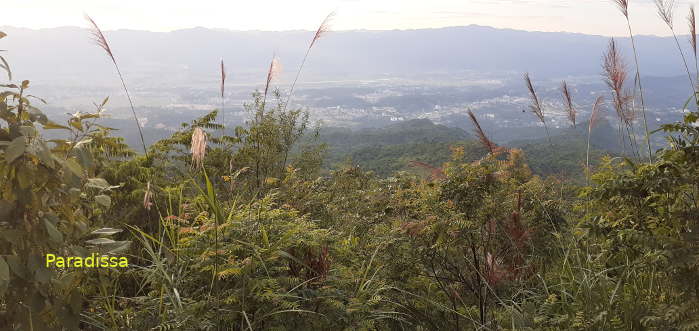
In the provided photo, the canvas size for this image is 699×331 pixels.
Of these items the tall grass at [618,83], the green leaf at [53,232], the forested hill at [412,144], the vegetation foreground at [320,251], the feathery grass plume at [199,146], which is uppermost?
the tall grass at [618,83]

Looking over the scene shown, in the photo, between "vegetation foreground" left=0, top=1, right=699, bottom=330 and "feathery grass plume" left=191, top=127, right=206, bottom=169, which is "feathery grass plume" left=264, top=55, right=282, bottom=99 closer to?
"vegetation foreground" left=0, top=1, right=699, bottom=330

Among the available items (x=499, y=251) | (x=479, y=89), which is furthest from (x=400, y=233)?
(x=479, y=89)

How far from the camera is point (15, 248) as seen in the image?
121 cm

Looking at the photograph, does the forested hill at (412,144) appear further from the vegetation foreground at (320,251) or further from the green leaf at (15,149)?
the green leaf at (15,149)

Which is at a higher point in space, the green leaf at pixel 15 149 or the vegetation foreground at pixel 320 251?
the green leaf at pixel 15 149

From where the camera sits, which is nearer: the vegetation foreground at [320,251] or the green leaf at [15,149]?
the green leaf at [15,149]

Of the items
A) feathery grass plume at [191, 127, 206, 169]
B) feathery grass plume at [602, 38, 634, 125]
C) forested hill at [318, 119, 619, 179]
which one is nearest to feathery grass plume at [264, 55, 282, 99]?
feathery grass plume at [191, 127, 206, 169]

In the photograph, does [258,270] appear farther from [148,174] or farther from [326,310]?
[148,174]

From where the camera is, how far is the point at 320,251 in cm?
196

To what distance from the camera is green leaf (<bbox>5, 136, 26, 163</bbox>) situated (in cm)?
105

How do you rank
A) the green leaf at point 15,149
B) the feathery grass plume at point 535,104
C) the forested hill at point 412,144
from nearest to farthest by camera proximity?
the green leaf at point 15,149 < the feathery grass plume at point 535,104 < the forested hill at point 412,144

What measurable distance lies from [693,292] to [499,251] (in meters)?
1.04

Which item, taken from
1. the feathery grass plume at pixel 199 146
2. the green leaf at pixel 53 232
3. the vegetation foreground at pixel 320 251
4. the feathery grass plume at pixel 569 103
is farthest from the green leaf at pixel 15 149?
the feathery grass plume at pixel 569 103

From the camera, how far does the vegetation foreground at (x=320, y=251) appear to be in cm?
123
